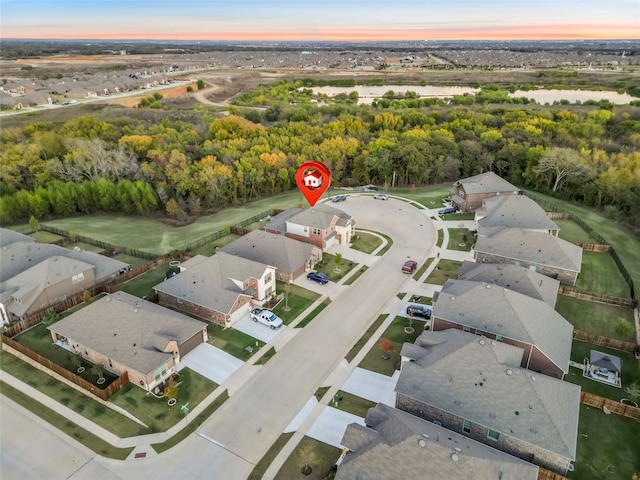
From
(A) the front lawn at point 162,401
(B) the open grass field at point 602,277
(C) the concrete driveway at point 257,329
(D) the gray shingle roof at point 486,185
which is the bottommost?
(A) the front lawn at point 162,401

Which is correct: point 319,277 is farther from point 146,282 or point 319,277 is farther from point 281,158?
point 281,158

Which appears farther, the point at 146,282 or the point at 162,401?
the point at 146,282

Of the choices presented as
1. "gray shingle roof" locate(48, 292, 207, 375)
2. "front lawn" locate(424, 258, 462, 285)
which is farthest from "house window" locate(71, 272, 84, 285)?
"front lawn" locate(424, 258, 462, 285)

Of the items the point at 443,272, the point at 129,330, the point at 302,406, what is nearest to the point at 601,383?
the point at 443,272

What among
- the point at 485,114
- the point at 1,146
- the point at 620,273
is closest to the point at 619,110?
the point at 485,114

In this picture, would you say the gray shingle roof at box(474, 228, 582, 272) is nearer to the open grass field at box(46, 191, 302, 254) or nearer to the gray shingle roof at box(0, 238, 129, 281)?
the open grass field at box(46, 191, 302, 254)

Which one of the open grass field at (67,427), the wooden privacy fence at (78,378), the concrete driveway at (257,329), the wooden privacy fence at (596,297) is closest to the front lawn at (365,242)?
the concrete driveway at (257,329)

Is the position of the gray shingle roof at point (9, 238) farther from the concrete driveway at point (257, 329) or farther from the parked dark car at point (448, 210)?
the parked dark car at point (448, 210)
